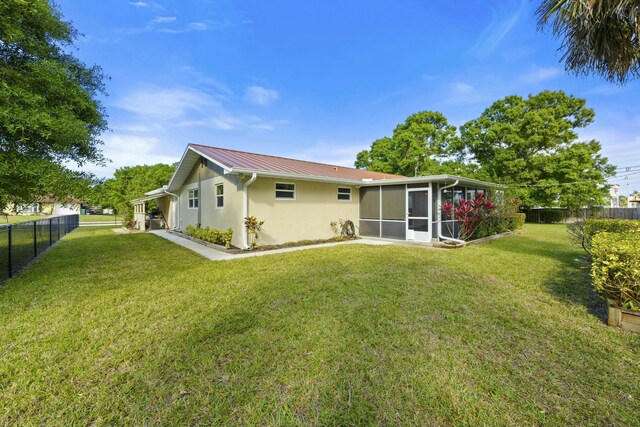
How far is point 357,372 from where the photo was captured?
2.57 meters

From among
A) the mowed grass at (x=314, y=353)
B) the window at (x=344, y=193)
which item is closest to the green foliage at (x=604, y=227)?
the mowed grass at (x=314, y=353)

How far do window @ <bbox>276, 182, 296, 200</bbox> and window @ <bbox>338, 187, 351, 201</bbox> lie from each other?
254 cm

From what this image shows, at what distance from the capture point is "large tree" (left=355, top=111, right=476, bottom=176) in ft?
92.0

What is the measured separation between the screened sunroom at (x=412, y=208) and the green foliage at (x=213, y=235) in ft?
20.6

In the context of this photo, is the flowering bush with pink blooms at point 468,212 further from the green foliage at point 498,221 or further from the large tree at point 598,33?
the large tree at point 598,33

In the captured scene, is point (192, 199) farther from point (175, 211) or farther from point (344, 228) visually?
point (344, 228)

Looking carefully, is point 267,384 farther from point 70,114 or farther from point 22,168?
point 70,114

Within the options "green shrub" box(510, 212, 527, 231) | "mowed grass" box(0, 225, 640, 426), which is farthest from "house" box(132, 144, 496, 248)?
"mowed grass" box(0, 225, 640, 426)

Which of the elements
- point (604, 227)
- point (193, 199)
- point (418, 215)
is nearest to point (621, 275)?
point (604, 227)

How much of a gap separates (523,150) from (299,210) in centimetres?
2438

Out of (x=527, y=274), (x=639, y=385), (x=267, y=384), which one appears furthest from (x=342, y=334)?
(x=527, y=274)

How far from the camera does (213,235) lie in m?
10.3

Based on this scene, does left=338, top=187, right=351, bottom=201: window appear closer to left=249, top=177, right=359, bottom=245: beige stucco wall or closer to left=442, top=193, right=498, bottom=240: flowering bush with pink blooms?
left=249, top=177, right=359, bottom=245: beige stucco wall

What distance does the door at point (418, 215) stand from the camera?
10.6 m
